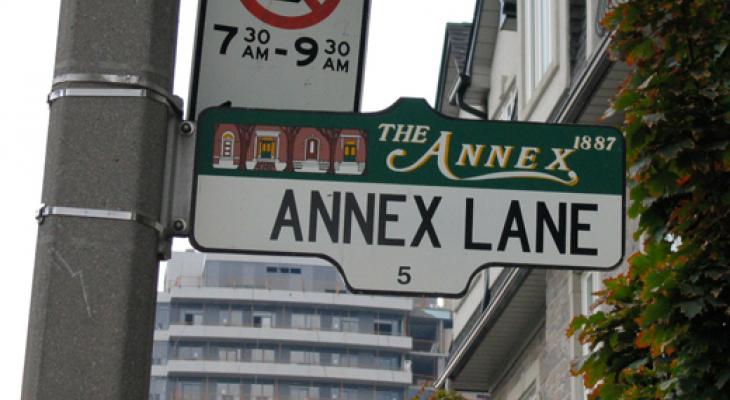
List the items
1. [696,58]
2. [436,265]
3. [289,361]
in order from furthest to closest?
[289,361]
[696,58]
[436,265]

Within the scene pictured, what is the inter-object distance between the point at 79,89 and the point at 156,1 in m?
0.28

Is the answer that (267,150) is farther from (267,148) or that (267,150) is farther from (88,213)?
(88,213)

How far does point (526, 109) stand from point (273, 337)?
104 meters

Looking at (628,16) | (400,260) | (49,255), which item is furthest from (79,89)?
(628,16)

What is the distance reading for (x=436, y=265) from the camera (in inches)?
163

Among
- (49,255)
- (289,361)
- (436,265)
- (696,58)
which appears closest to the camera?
(49,255)

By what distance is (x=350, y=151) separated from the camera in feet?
13.9

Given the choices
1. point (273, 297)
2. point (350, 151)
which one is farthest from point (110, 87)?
point (273, 297)

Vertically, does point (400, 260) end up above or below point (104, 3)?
below

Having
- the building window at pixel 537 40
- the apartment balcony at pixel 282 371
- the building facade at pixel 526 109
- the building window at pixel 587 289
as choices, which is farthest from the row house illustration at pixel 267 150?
the apartment balcony at pixel 282 371

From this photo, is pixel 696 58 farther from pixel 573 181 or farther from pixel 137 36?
pixel 137 36

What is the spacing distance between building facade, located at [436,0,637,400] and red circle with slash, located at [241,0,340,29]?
30.5 feet

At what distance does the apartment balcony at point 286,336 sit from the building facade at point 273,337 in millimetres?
77

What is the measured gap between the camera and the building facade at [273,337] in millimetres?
123250
